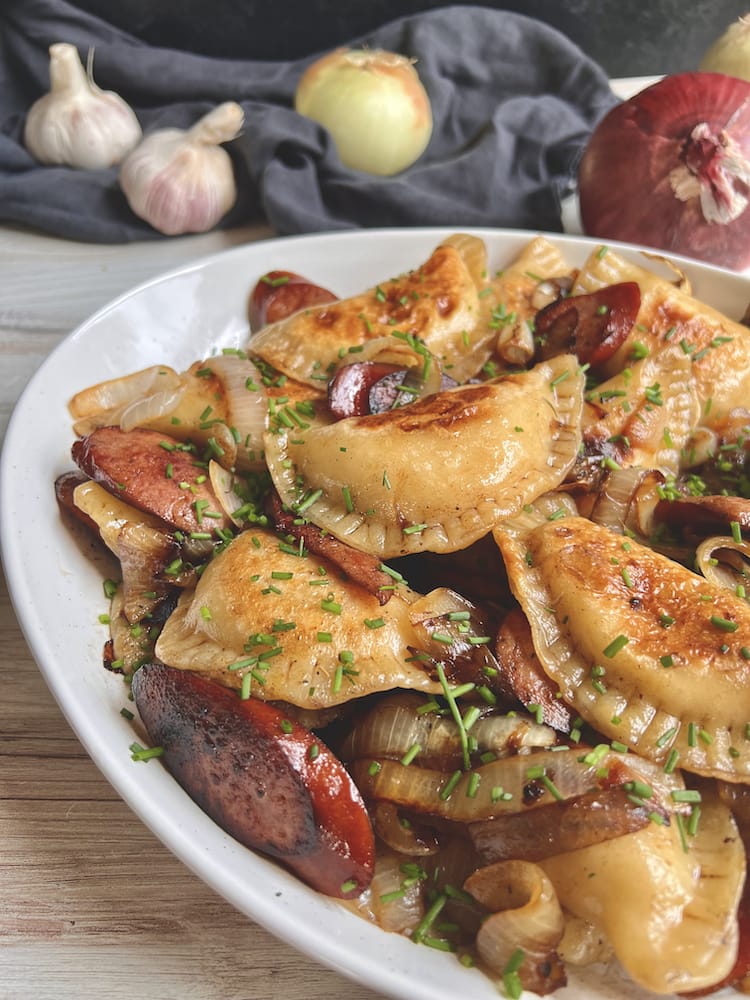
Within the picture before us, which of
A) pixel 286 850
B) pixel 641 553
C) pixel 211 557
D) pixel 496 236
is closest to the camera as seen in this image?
pixel 286 850

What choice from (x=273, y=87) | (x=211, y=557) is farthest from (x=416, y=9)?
(x=211, y=557)

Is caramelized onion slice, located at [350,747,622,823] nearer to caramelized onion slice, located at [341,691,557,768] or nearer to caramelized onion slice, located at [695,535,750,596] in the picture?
caramelized onion slice, located at [341,691,557,768]

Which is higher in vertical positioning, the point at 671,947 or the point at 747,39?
the point at 747,39

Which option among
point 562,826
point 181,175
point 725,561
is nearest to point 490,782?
point 562,826

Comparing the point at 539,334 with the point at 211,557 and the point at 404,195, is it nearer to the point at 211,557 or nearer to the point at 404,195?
the point at 211,557

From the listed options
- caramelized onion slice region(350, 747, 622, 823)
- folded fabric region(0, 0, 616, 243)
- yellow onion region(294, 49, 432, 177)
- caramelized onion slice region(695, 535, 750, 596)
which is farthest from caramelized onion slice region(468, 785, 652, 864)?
yellow onion region(294, 49, 432, 177)

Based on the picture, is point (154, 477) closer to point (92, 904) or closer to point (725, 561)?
point (92, 904)

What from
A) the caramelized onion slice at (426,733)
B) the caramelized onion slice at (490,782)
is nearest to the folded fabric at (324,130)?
the caramelized onion slice at (426,733)
